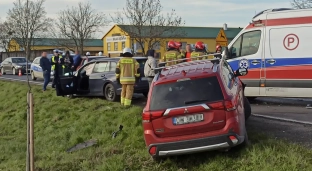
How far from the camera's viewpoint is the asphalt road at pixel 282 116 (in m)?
8.30

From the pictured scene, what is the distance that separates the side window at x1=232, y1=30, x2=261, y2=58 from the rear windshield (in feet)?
19.5

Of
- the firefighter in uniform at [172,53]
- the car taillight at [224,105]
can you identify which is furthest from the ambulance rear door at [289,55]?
the car taillight at [224,105]

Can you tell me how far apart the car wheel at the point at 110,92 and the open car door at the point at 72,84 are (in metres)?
1.00

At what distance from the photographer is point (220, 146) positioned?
6.67 m

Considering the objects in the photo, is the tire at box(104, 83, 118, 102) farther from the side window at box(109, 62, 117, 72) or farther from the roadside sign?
the roadside sign

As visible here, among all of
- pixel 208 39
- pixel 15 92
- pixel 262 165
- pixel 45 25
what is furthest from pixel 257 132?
pixel 208 39

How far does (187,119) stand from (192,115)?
0.10 meters

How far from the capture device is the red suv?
665cm

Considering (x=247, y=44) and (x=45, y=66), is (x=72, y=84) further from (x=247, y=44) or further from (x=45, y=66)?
(x=247, y=44)

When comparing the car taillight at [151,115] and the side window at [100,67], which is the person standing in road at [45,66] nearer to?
the side window at [100,67]

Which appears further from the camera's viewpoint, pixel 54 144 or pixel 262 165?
pixel 54 144

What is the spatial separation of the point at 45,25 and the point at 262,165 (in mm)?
55664

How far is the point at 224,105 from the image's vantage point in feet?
21.7

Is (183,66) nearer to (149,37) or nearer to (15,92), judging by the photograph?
(15,92)
